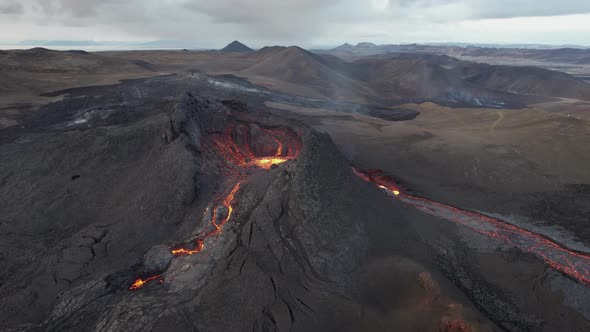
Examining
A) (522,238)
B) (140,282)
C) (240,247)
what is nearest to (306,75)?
(522,238)

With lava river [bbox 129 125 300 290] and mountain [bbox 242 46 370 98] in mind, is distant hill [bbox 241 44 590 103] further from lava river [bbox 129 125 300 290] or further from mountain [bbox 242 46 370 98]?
lava river [bbox 129 125 300 290]

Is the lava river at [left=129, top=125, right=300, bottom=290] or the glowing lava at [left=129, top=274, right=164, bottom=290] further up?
the lava river at [left=129, top=125, right=300, bottom=290]

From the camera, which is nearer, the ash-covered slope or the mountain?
the ash-covered slope

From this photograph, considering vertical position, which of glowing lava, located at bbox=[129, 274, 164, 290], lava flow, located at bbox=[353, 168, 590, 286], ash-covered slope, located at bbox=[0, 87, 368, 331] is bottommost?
lava flow, located at bbox=[353, 168, 590, 286]

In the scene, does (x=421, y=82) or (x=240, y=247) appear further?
(x=421, y=82)

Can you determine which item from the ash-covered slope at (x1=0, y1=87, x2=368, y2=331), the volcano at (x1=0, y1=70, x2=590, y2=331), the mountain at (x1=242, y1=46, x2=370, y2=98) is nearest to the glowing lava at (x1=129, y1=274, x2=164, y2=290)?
the volcano at (x1=0, y1=70, x2=590, y2=331)

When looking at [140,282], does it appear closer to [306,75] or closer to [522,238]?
[522,238]
